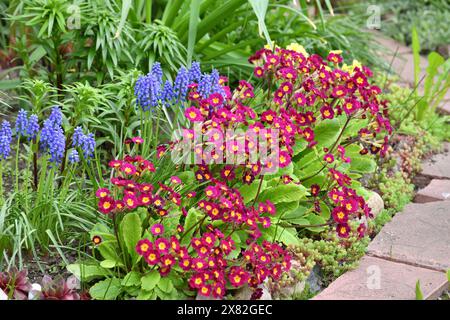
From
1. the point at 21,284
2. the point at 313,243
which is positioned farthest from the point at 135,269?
the point at 313,243

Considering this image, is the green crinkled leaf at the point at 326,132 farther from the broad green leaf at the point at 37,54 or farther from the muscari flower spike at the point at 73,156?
the broad green leaf at the point at 37,54

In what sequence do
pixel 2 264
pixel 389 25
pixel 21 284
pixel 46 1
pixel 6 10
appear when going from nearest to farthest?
1. pixel 21 284
2. pixel 2 264
3. pixel 46 1
4. pixel 6 10
5. pixel 389 25

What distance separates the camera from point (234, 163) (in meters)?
3.03

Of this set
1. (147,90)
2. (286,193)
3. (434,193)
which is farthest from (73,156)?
(434,193)

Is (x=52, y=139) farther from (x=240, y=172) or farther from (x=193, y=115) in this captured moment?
(x=240, y=172)

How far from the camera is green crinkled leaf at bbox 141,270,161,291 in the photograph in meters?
2.73

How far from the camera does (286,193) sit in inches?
125

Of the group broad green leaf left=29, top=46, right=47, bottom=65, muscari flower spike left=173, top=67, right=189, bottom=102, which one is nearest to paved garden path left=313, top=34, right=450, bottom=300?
muscari flower spike left=173, top=67, right=189, bottom=102

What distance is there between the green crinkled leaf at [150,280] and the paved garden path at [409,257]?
0.59 metres

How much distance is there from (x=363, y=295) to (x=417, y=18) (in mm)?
4007

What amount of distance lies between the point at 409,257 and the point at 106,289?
126 centimetres

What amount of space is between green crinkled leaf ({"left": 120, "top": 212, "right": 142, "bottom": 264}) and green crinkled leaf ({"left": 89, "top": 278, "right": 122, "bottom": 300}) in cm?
11

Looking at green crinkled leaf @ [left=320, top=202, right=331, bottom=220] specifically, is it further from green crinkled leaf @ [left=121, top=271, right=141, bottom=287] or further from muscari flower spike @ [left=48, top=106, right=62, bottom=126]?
muscari flower spike @ [left=48, top=106, right=62, bottom=126]

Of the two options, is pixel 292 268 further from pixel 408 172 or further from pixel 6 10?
pixel 6 10
